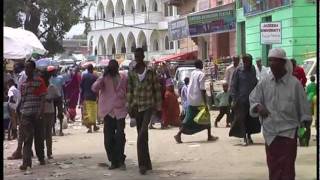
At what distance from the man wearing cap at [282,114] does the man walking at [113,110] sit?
10.3 ft

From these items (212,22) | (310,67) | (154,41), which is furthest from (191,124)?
(154,41)

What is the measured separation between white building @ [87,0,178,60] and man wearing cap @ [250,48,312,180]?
47.6m

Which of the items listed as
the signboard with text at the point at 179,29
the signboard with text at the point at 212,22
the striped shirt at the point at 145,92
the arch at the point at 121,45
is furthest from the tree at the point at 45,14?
the arch at the point at 121,45

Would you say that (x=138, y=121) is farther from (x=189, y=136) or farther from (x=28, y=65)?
(x=189, y=136)

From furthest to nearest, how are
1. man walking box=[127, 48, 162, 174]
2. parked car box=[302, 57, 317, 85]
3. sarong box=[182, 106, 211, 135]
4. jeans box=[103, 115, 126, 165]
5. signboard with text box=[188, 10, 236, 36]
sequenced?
signboard with text box=[188, 10, 236, 36]
parked car box=[302, 57, 317, 85]
sarong box=[182, 106, 211, 135]
jeans box=[103, 115, 126, 165]
man walking box=[127, 48, 162, 174]

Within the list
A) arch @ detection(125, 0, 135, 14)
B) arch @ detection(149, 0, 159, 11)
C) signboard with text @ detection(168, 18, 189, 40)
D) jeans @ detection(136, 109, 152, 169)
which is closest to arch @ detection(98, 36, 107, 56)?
arch @ detection(125, 0, 135, 14)

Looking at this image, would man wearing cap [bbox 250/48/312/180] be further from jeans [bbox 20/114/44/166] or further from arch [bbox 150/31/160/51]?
arch [bbox 150/31/160/51]

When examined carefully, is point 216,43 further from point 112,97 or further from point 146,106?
point 146,106

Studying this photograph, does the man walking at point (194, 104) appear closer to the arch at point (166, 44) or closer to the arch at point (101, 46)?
the arch at point (166, 44)

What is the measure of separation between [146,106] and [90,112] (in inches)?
242

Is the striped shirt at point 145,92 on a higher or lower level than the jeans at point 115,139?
higher

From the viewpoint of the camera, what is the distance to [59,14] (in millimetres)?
35250

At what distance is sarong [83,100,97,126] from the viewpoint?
14.4 m

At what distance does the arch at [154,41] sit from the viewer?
58.3m
